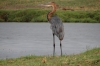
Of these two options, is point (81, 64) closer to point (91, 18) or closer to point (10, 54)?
point (10, 54)

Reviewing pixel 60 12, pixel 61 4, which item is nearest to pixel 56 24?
Result: pixel 60 12

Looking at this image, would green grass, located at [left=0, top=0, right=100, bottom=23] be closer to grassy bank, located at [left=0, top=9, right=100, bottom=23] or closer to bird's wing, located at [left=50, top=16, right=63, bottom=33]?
grassy bank, located at [left=0, top=9, right=100, bottom=23]

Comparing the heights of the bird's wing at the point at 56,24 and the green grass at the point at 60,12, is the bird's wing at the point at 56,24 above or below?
above

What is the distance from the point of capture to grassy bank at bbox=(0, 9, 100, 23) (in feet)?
156

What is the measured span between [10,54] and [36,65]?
6105 mm

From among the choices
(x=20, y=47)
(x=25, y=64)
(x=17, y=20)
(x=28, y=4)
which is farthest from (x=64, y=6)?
(x=25, y=64)

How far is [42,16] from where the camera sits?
48688mm

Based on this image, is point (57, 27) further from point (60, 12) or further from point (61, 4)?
point (61, 4)

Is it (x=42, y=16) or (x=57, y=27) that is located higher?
(x=57, y=27)

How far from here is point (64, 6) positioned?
186 ft

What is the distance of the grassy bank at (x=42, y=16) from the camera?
47.4 metres

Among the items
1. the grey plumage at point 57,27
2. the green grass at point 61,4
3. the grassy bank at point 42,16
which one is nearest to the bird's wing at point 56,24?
the grey plumage at point 57,27

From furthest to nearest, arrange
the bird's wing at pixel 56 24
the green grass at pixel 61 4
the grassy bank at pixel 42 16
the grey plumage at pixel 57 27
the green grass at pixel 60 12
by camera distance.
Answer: the green grass at pixel 61 4
the green grass at pixel 60 12
the grassy bank at pixel 42 16
the bird's wing at pixel 56 24
the grey plumage at pixel 57 27

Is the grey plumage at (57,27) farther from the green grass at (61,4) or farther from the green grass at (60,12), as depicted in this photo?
the green grass at (61,4)
